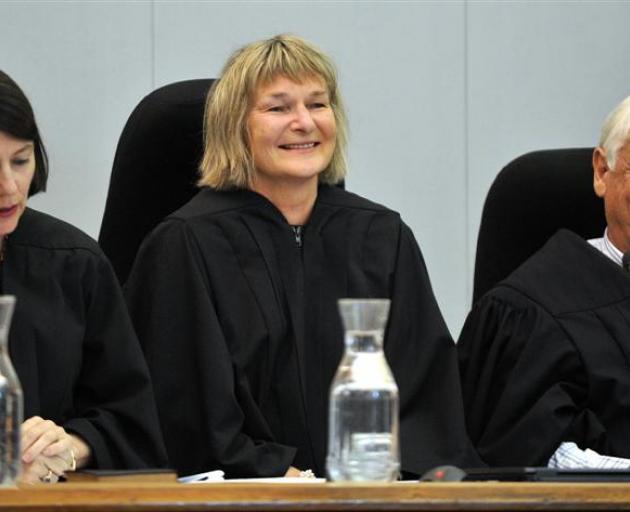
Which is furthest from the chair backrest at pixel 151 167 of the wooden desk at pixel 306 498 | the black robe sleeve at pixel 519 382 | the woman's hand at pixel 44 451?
the wooden desk at pixel 306 498

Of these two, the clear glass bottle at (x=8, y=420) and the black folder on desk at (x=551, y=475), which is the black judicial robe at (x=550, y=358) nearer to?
the black folder on desk at (x=551, y=475)

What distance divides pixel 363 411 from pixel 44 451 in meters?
0.79

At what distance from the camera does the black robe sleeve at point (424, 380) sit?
3.04m

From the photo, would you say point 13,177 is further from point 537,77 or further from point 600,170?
point 537,77

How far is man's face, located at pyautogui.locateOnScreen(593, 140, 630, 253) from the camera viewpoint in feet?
11.1

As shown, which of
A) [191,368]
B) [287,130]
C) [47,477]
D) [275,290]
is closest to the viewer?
[47,477]

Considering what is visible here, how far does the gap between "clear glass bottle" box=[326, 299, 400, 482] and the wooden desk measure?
154 millimetres

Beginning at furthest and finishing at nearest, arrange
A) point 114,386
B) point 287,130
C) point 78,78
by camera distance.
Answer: point 78,78 < point 287,130 < point 114,386

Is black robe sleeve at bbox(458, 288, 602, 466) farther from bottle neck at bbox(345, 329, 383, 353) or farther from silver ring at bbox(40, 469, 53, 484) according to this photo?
bottle neck at bbox(345, 329, 383, 353)

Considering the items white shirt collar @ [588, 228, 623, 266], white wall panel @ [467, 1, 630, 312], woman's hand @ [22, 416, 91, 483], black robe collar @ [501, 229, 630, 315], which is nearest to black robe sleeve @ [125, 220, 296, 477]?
woman's hand @ [22, 416, 91, 483]

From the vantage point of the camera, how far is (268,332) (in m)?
3.01

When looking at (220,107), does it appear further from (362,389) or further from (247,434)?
(362,389)

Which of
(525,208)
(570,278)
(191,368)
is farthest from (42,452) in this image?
(525,208)

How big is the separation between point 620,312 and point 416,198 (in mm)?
1511
